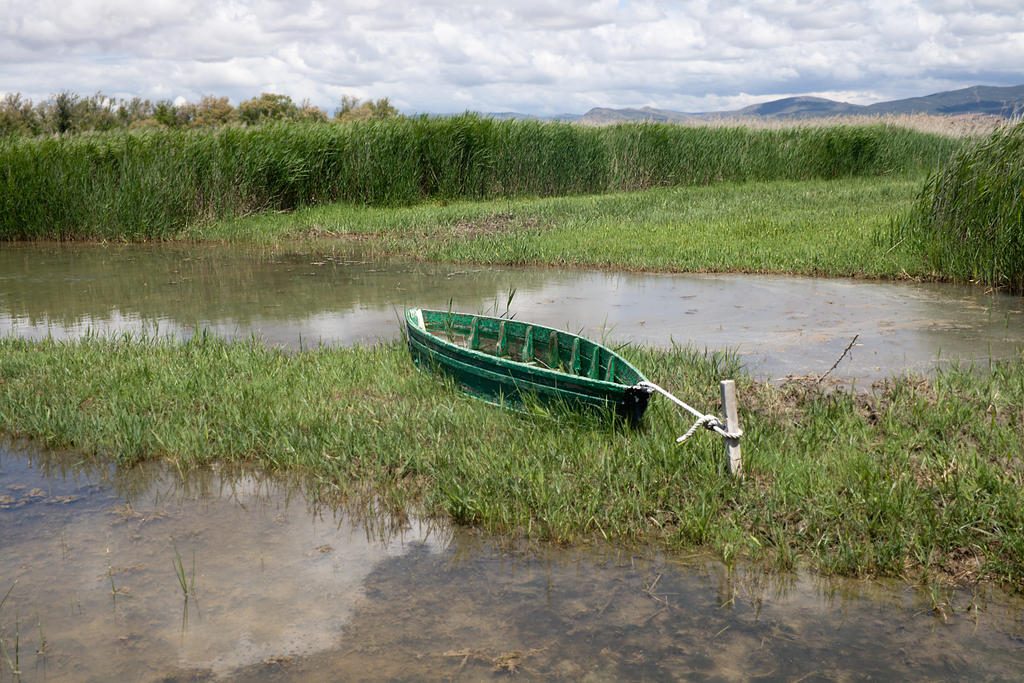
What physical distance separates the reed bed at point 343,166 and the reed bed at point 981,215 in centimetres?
1149

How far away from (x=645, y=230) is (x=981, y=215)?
19.8 ft

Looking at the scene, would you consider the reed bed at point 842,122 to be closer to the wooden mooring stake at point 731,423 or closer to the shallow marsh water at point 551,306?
the shallow marsh water at point 551,306

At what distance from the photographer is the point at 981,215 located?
972 cm

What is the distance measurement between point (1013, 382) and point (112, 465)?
5.81 m

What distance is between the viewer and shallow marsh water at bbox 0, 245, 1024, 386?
7602 millimetres

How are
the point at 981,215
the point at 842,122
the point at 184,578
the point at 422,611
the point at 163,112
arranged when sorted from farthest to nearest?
the point at 163,112 < the point at 842,122 < the point at 981,215 < the point at 184,578 < the point at 422,611

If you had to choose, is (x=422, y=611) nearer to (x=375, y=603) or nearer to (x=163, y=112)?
(x=375, y=603)

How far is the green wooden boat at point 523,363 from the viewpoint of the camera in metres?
5.06

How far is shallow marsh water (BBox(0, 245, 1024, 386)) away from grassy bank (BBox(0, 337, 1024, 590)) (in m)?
1.02

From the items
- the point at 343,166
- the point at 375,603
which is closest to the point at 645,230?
the point at 343,166

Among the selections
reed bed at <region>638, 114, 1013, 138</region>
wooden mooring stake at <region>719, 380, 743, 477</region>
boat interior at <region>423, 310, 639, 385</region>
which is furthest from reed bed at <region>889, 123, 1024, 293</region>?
reed bed at <region>638, 114, 1013, 138</region>

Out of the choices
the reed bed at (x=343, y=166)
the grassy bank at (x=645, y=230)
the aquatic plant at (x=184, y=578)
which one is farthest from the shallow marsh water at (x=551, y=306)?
the aquatic plant at (x=184, y=578)

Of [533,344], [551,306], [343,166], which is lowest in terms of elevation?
[551,306]

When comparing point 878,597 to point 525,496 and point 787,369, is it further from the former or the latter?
point 787,369
